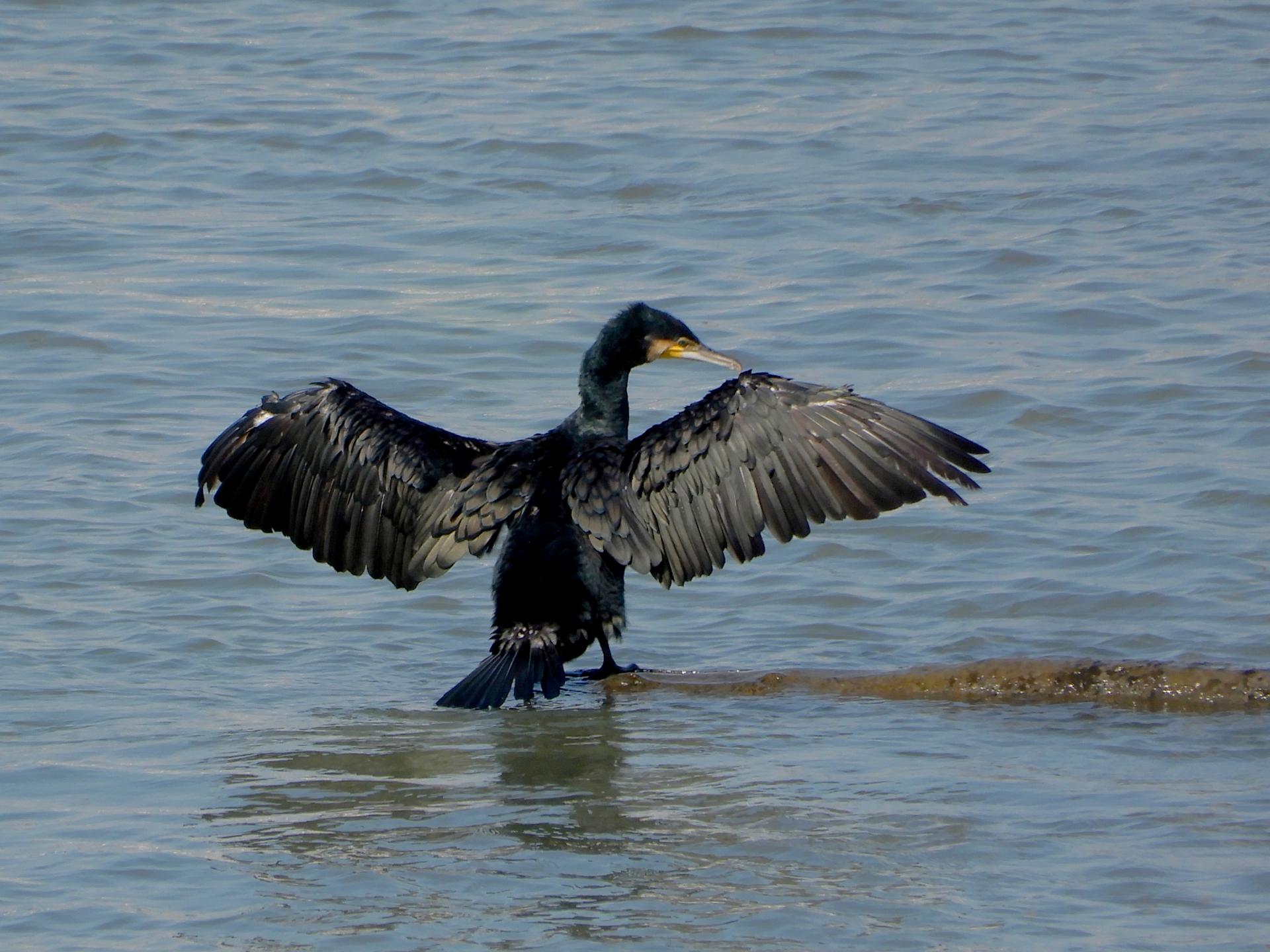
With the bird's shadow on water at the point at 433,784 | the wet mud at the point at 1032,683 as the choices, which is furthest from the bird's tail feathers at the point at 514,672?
the wet mud at the point at 1032,683

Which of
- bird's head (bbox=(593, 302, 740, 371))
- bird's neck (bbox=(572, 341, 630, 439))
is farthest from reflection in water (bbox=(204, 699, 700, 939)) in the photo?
bird's head (bbox=(593, 302, 740, 371))

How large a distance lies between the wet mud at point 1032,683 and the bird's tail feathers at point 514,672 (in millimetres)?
314

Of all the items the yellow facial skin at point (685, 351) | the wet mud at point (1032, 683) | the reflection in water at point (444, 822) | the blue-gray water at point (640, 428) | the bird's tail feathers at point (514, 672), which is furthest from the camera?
the yellow facial skin at point (685, 351)

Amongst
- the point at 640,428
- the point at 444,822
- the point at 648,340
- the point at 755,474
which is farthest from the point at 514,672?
the point at 640,428

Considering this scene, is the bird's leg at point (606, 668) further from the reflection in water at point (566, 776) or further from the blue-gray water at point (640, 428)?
the reflection in water at point (566, 776)

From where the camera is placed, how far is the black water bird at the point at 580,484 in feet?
18.5

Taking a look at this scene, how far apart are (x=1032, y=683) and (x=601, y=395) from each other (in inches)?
66.9

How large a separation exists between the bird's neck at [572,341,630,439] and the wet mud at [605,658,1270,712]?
2.91 ft

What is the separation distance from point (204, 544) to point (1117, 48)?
932 cm

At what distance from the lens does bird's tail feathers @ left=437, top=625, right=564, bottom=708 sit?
546 centimetres

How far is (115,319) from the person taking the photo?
393 inches

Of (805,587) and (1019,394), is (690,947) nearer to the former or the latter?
(805,587)

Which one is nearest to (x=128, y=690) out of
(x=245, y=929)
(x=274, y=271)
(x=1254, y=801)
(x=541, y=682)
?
(x=541, y=682)

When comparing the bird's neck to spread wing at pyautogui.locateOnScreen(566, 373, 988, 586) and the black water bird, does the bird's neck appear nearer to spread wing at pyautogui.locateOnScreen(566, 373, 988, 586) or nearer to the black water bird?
the black water bird
